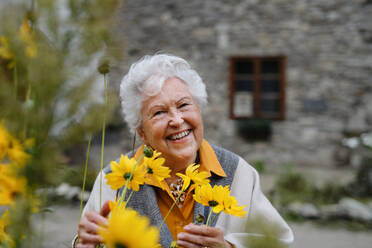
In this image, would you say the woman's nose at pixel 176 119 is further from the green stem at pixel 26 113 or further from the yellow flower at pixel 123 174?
the green stem at pixel 26 113

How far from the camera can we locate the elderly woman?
1.50 m

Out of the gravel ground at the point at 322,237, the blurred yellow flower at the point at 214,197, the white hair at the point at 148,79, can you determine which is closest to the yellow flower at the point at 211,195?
the blurred yellow flower at the point at 214,197

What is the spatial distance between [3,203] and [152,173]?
30 cm

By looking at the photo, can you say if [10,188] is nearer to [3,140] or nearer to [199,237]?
[3,140]

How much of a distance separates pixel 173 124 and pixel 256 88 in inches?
254

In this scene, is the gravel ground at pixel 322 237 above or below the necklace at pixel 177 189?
below

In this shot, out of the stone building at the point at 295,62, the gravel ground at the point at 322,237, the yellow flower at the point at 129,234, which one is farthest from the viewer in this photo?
the stone building at the point at 295,62

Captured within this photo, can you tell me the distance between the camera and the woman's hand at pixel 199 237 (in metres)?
0.86

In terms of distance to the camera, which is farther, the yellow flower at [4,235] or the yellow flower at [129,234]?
the yellow flower at [4,235]

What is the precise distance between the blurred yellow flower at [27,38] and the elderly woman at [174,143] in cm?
107

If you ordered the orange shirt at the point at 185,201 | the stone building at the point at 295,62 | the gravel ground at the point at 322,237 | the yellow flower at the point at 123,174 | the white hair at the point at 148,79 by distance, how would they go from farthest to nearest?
1. the stone building at the point at 295,62
2. the gravel ground at the point at 322,237
3. the white hair at the point at 148,79
4. the orange shirt at the point at 185,201
5. the yellow flower at the point at 123,174

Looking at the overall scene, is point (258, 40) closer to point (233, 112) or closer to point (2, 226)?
point (233, 112)

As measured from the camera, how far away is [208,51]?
26.1ft

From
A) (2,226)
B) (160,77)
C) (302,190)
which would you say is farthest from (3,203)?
(302,190)
